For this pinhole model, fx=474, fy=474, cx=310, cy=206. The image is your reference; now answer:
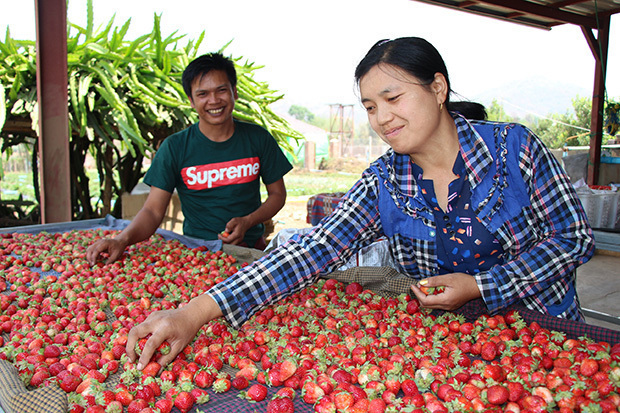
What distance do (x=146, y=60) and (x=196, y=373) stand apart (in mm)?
4705

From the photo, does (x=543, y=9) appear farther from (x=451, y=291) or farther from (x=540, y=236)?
(x=451, y=291)

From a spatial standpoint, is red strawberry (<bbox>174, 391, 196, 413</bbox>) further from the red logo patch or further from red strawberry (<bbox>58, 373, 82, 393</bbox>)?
the red logo patch

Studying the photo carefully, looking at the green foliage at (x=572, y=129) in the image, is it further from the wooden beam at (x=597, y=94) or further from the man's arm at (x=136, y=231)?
the man's arm at (x=136, y=231)

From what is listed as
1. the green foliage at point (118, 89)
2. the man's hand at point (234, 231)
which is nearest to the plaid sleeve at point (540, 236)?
the man's hand at point (234, 231)

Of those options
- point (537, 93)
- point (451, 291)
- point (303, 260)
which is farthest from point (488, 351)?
Result: point (537, 93)

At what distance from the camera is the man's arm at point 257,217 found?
113 inches

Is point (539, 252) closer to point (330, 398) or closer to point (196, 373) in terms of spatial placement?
point (330, 398)

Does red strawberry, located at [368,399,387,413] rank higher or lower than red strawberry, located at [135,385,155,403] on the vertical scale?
higher

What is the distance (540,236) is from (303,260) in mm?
852

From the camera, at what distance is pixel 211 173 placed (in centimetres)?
309

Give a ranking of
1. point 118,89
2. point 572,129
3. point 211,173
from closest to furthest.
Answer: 1. point 211,173
2. point 118,89
3. point 572,129

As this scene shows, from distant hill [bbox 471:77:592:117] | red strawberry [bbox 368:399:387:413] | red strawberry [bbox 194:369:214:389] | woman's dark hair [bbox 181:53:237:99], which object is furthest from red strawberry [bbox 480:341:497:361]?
distant hill [bbox 471:77:592:117]

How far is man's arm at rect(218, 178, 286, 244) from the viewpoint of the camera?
2.87 m

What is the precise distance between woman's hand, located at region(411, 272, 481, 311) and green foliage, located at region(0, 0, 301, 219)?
12.6 ft
